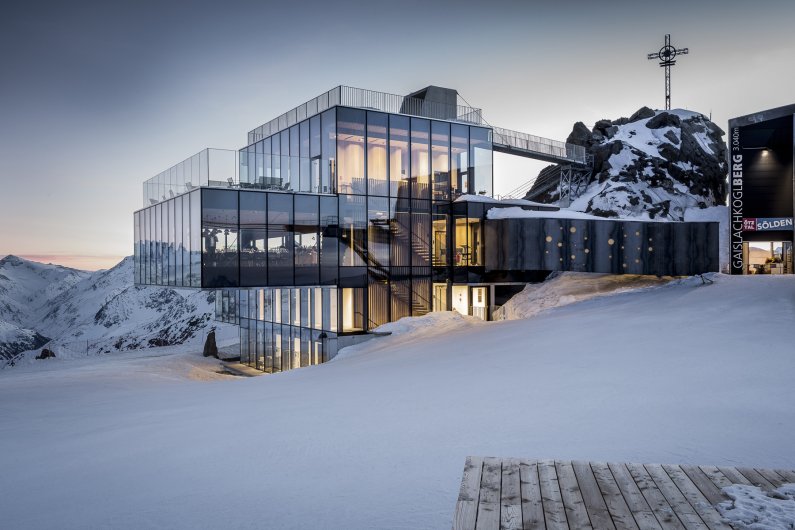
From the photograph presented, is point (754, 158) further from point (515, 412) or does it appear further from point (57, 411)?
point (57, 411)

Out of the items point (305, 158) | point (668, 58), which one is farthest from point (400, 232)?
point (668, 58)

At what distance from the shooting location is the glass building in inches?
973

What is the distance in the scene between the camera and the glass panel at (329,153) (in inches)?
1095

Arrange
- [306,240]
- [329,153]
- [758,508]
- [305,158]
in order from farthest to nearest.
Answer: [305,158] → [329,153] → [306,240] → [758,508]

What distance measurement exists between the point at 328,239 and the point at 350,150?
482 cm

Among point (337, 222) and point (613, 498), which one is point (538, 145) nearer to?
point (337, 222)

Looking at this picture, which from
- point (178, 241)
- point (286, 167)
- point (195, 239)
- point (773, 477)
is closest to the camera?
point (773, 477)

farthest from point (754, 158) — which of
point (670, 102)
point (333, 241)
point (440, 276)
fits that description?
point (670, 102)

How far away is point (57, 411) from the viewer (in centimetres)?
1350

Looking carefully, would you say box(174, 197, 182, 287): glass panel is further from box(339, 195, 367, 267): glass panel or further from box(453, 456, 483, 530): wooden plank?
box(453, 456, 483, 530): wooden plank

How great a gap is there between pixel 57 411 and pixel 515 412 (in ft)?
36.0

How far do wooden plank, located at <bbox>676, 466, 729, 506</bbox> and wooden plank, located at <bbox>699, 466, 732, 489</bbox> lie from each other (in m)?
0.03

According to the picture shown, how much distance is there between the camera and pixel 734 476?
4977 mm

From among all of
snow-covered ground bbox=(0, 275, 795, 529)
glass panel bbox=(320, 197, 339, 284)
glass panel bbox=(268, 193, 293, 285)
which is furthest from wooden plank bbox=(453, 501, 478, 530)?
glass panel bbox=(320, 197, 339, 284)
